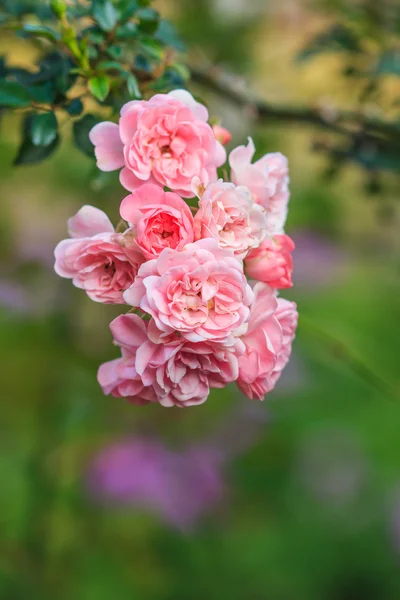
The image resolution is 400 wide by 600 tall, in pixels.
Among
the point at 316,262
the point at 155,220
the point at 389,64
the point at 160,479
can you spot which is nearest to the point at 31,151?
the point at 155,220

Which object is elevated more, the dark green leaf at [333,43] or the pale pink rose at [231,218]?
the dark green leaf at [333,43]

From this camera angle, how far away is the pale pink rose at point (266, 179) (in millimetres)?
385

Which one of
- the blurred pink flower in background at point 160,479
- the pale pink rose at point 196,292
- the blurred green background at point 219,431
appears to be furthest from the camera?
the blurred pink flower in background at point 160,479

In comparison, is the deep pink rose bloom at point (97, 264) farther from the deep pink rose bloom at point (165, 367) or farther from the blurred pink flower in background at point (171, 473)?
the blurred pink flower in background at point (171, 473)

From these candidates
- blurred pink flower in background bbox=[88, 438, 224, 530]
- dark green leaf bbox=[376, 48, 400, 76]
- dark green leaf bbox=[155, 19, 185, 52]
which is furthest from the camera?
blurred pink flower in background bbox=[88, 438, 224, 530]

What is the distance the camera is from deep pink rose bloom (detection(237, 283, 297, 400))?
0.38m

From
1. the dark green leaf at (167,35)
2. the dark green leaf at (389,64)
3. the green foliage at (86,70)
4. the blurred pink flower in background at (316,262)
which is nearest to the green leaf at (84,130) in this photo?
the green foliage at (86,70)

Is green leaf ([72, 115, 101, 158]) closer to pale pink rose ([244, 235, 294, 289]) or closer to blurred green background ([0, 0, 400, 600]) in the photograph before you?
pale pink rose ([244, 235, 294, 289])

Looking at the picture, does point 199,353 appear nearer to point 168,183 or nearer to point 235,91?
point 168,183

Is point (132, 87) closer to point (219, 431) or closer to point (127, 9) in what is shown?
point (127, 9)

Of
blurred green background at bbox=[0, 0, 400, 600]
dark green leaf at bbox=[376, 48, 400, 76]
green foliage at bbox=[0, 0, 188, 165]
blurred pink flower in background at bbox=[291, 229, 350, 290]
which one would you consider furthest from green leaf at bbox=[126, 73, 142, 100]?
blurred pink flower in background at bbox=[291, 229, 350, 290]

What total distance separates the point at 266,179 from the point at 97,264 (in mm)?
104

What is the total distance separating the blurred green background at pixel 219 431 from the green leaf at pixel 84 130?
0.50 m

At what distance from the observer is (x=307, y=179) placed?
146cm
